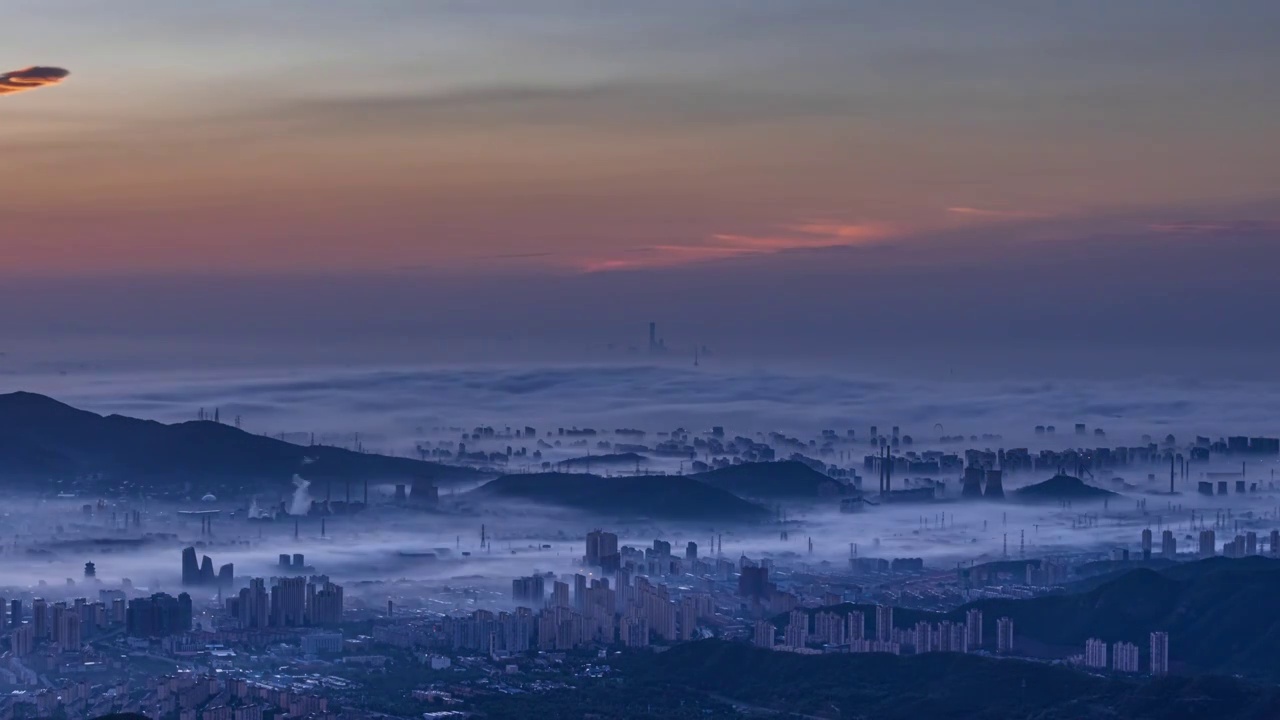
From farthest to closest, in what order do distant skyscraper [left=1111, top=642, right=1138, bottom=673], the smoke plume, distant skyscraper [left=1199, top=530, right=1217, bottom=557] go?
the smoke plume → distant skyscraper [left=1199, top=530, right=1217, bottom=557] → distant skyscraper [left=1111, top=642, right=1138, bottom=673]

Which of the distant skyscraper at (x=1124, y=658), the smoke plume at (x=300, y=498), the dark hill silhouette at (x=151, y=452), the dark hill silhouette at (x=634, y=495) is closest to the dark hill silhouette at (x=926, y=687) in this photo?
the distant skyscraper at (x=1124, y=658)

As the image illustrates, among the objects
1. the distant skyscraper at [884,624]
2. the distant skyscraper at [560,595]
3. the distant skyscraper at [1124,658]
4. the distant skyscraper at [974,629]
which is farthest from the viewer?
the distant skyscraper at [560,595]

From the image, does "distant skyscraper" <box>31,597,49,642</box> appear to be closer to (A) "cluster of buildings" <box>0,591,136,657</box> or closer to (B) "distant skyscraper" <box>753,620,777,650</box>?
(A) "cluster of buildings" <box>0,591,136,657</box>

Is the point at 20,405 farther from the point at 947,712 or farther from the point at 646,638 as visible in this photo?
the point at 947,712

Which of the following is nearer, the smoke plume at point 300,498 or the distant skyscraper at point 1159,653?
the distant skyscraper at point 1159,653

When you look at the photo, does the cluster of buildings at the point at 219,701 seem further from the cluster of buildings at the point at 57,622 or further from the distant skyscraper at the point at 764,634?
the distant skyscraper at the point at 764,634

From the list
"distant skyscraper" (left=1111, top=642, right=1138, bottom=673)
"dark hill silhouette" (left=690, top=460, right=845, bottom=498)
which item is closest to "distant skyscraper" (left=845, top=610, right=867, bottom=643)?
"distant skyscraper" (left=1111, top=642, right=1138, bottom=673)
